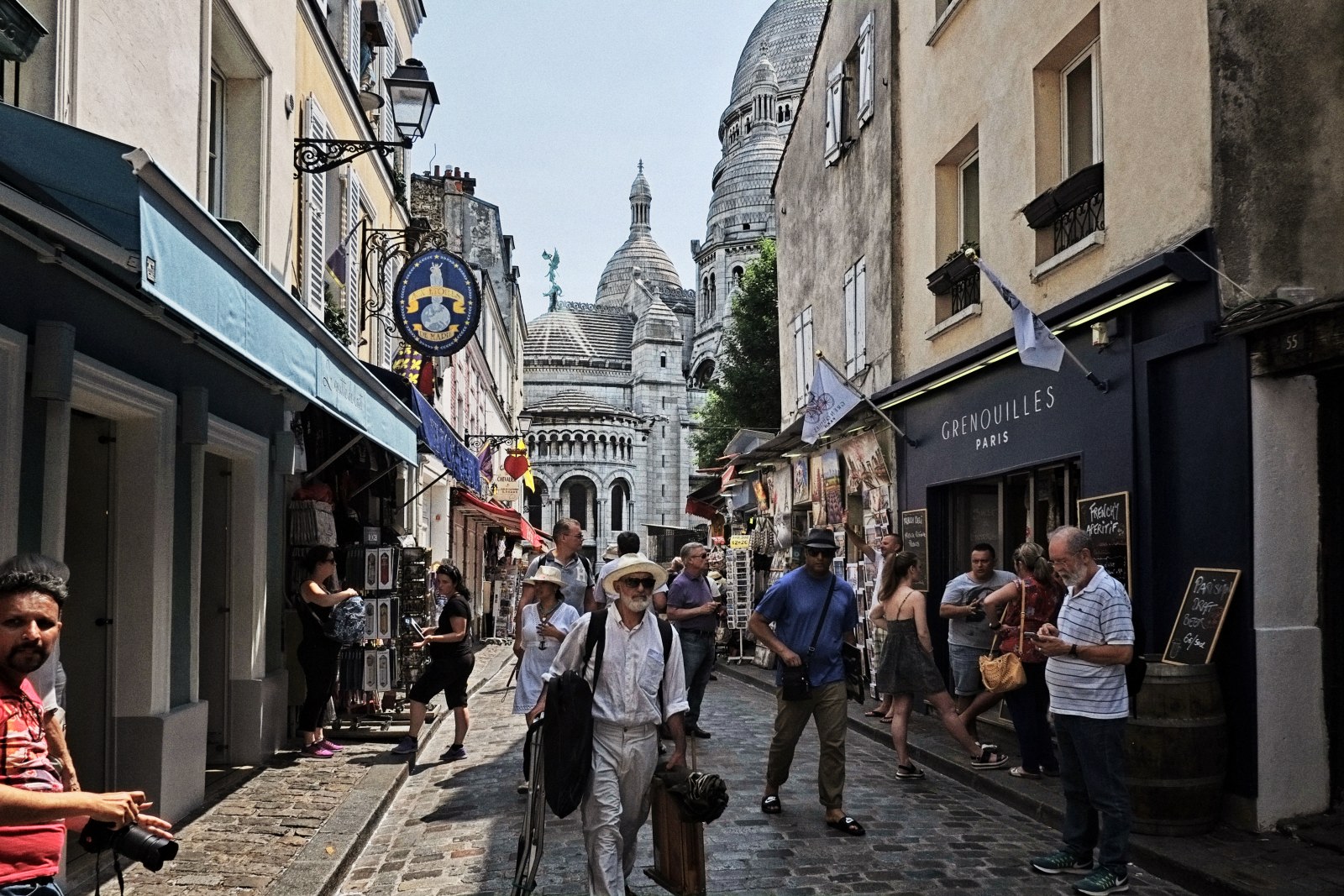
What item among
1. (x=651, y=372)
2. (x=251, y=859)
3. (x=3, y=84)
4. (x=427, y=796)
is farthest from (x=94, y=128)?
(x=651, y=372)

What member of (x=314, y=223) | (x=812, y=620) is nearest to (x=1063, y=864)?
(x=812, y=620)

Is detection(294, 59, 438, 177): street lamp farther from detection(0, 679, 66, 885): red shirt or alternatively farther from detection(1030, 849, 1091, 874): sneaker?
detection(0, 679, 66, 885): red shirt

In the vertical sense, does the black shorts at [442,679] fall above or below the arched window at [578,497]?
below

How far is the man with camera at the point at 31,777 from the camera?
292 centimetres

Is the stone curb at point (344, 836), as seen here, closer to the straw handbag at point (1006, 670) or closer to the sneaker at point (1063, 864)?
the sneaker at point (1063, 864)

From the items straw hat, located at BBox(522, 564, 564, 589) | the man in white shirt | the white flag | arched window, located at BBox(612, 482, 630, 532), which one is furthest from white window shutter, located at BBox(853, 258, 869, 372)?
arched window, located at BBox(612, 482, 630, 532)

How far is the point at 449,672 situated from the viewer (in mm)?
9445

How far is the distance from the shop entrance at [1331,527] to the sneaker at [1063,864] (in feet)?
5.90

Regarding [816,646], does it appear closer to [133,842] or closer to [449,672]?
[449,672]

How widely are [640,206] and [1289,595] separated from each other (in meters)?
90.6

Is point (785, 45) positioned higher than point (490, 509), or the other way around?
point (785, 45)

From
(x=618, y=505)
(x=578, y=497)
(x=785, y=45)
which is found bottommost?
(x=618, y=505)

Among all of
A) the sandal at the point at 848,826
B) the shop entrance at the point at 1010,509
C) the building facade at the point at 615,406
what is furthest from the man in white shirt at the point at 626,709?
the building facade at the point at 615,406

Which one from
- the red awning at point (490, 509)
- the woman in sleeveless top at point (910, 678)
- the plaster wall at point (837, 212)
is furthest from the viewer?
the red awning at point (490, 509)
